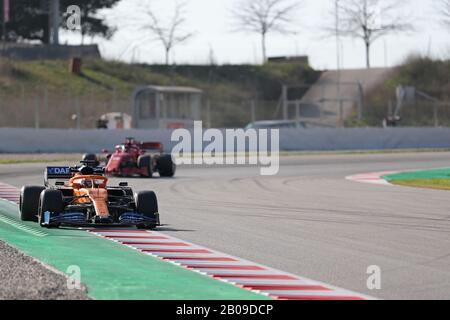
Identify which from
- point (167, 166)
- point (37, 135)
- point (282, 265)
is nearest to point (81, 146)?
point (37, 135)

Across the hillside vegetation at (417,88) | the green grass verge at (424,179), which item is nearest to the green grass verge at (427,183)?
the green grass verge at (424,179)

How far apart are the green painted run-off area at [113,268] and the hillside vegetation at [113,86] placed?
3051 cm

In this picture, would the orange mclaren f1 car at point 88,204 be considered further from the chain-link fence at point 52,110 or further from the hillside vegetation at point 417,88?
the hillside vegetation at point 417,88

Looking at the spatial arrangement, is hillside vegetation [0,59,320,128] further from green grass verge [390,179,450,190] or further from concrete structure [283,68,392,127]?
green grass verge [390,179,450,190]

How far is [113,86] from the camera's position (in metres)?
54.8

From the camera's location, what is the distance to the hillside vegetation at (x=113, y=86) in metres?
47.2

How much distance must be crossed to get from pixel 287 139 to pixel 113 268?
35.6 m

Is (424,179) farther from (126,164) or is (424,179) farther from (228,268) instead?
(228,268)

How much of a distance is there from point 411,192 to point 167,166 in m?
7.32

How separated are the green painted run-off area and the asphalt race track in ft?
3.66

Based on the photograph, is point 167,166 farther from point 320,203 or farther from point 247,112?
point 247,112

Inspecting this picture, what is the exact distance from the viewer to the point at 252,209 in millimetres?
19188

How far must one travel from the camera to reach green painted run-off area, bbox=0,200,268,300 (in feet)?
32.8

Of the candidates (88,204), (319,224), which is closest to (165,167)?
(319,224)
